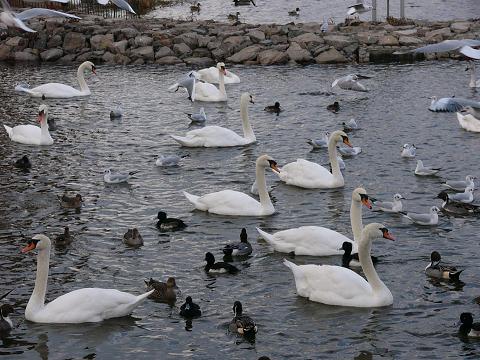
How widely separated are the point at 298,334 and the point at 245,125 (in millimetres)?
10355

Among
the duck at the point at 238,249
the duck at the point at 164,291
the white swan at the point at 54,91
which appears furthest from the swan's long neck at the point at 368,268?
the white swan at the point at 54,91

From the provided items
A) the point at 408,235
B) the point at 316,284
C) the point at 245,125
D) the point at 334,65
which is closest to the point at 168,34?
the point at 334,65

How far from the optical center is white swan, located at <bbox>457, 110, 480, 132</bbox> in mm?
21797

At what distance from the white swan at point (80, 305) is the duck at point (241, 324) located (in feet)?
3.60

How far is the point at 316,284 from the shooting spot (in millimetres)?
12359

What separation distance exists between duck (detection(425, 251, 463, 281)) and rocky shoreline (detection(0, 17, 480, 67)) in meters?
19.0

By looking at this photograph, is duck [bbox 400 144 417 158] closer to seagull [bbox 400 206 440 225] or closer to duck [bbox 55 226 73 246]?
seagull [bbox 400 206 440 225]

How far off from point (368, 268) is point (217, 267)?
6.72 feet

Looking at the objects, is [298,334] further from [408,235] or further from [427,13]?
[427,13]

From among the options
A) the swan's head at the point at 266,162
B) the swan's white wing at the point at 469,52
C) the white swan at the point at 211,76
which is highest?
the swan's white wing at the point at 469,52

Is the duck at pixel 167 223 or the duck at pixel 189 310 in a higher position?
the duck at pixel 189 310

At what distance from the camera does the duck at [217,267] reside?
1323cm

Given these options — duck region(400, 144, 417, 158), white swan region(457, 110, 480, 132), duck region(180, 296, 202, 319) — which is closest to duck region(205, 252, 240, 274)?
duck region(180, 296, 202, 319)

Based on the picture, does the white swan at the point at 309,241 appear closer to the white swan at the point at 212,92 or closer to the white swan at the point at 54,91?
the white swan at the point at 212,92
